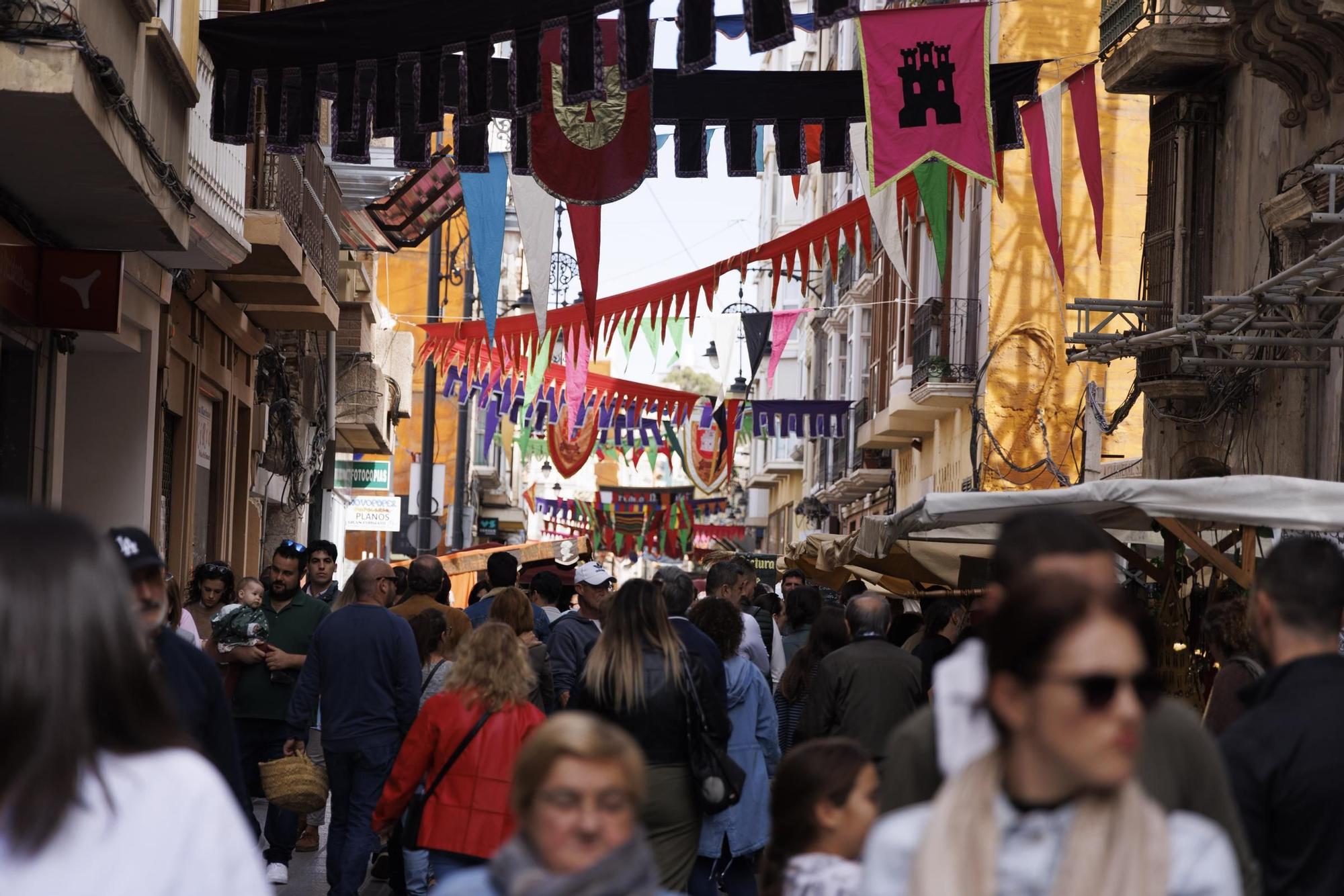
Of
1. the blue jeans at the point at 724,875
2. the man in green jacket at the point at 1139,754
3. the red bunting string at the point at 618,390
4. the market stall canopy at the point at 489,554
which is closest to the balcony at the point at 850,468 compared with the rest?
the red bunting string at the point at 618,390

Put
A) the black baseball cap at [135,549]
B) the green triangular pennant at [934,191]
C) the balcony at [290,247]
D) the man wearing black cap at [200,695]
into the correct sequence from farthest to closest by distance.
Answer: the balcony at [290,247] → the green triangular pennant at [934,191] → the man wearing black cap at [200,695] → the black baseball cap at [135,549]

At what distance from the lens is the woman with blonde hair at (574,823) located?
3.06 meters

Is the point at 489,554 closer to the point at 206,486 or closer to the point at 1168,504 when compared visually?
the point at 206,486

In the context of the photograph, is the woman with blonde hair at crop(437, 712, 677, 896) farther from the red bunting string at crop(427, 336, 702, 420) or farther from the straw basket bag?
the red bunting string at crop(427, 336, 702, 420)

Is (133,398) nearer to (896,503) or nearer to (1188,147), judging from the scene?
(1188,147)

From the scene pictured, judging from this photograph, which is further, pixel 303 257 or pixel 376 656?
pixel 303 257

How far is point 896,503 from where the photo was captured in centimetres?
3678

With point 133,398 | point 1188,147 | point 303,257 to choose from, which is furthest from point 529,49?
point 1188,147

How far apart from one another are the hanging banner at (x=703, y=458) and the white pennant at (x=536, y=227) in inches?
1076

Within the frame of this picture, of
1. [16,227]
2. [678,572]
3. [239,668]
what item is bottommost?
[239,668]

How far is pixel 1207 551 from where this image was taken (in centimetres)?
1025

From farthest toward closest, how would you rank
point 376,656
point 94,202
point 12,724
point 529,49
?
1. point 94,202
2. point 529,49
3. point 376,656
4. point 12,724

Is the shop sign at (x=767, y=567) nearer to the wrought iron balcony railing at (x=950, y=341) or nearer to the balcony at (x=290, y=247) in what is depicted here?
the wrought iron balcony railing at (x=950, y=341)

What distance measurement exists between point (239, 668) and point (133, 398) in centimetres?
484
